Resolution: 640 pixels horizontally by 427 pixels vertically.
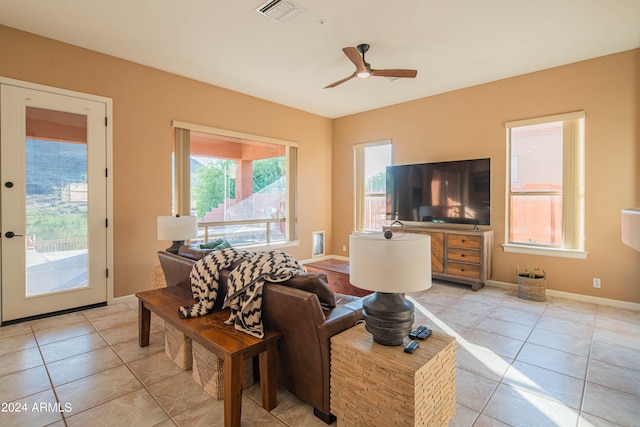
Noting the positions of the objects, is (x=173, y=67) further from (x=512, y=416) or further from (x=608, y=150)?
(x=608, y=150)

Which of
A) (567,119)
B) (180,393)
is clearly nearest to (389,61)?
(567,119)

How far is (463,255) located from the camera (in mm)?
4453

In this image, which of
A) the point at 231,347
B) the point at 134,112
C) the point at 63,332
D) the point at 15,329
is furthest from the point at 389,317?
the point at 134,112

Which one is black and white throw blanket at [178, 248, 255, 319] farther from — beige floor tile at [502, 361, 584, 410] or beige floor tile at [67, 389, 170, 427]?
beige floor tile at [502, 361, 584, 410]

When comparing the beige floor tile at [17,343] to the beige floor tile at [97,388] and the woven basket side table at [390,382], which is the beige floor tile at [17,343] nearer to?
the beige floor tile at [97,388]

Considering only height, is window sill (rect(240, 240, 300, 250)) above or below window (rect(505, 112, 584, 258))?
below

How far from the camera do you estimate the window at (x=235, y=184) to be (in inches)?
176

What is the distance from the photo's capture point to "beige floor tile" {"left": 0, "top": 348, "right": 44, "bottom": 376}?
2350 mm

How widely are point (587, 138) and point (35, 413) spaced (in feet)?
19.3

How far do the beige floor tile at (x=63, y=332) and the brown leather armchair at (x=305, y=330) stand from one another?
226 cm

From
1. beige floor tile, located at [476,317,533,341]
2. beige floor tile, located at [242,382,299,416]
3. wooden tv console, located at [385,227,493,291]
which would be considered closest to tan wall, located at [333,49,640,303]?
wooden tv console, located at [385,227,493,291]

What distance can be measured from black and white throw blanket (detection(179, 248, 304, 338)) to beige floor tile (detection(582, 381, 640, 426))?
2.05 metres

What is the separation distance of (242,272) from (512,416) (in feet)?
6.15

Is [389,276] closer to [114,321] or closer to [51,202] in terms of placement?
[114,321]
